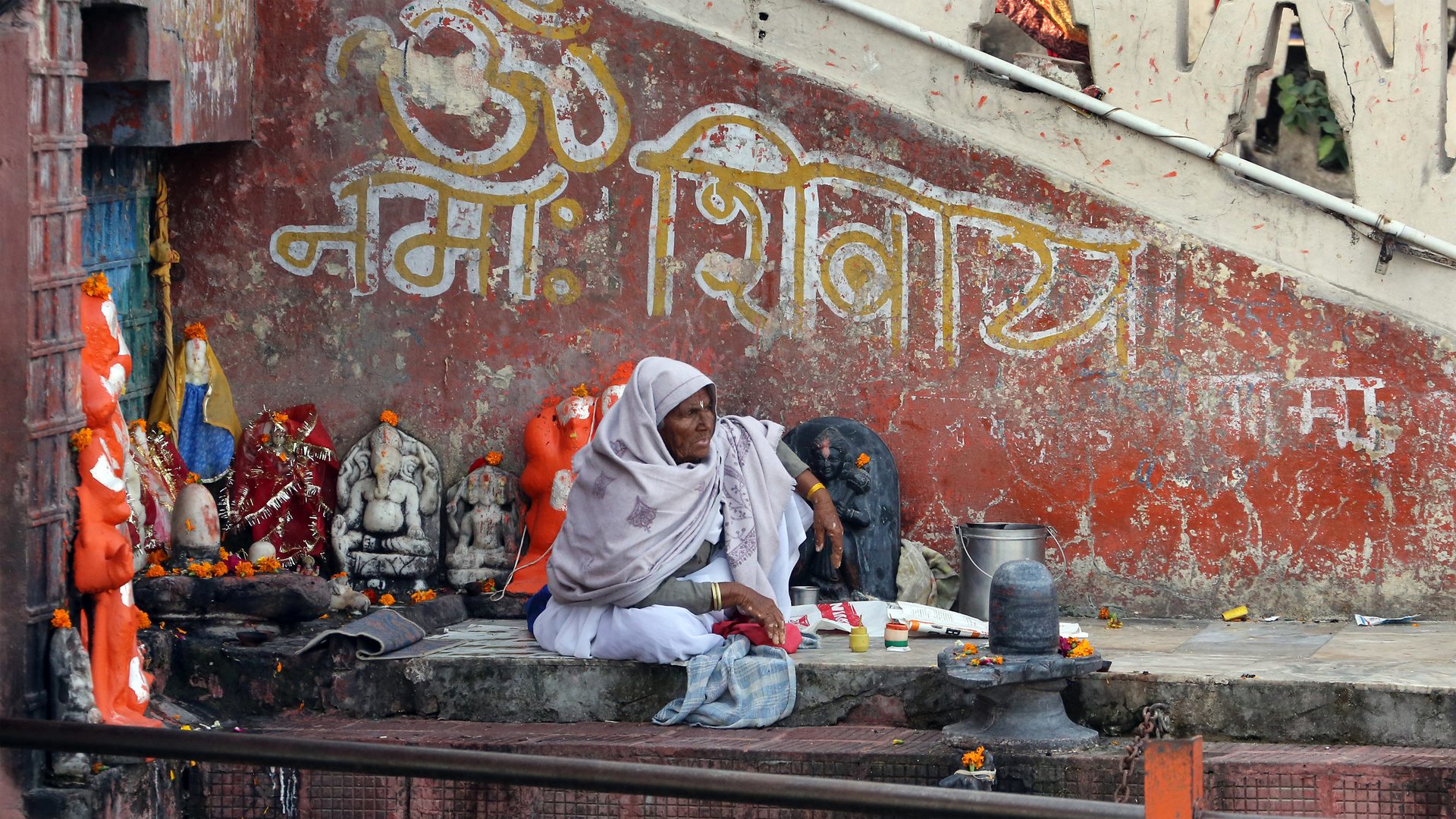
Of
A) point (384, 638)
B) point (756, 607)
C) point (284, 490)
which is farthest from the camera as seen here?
point (284, 490)

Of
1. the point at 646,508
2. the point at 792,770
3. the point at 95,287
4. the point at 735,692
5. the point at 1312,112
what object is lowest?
the point at 792,770

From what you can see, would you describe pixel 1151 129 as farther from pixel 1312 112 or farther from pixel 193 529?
pixel 193 529

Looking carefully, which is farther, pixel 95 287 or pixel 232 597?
pixel 232 597

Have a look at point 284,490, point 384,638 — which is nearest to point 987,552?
point 384,638

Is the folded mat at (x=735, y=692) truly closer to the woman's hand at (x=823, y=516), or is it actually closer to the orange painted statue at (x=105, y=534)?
the woman's hand at (x=823, y=516)

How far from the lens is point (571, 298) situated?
24.4 feet

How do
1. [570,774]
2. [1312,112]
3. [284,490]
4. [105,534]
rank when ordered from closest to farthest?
[570,774]
[105,534]
[284,490]
[1312,112]

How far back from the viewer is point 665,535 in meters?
6.15

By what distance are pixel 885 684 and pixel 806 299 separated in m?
2.06

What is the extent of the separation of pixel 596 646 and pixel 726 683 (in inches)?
20.7

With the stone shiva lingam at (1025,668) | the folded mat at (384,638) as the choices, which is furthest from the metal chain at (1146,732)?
the folded mat at (384,638)

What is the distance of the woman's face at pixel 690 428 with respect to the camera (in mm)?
6312

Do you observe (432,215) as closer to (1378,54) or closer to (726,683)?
(726,683)

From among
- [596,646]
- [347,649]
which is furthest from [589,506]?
[347,649]
